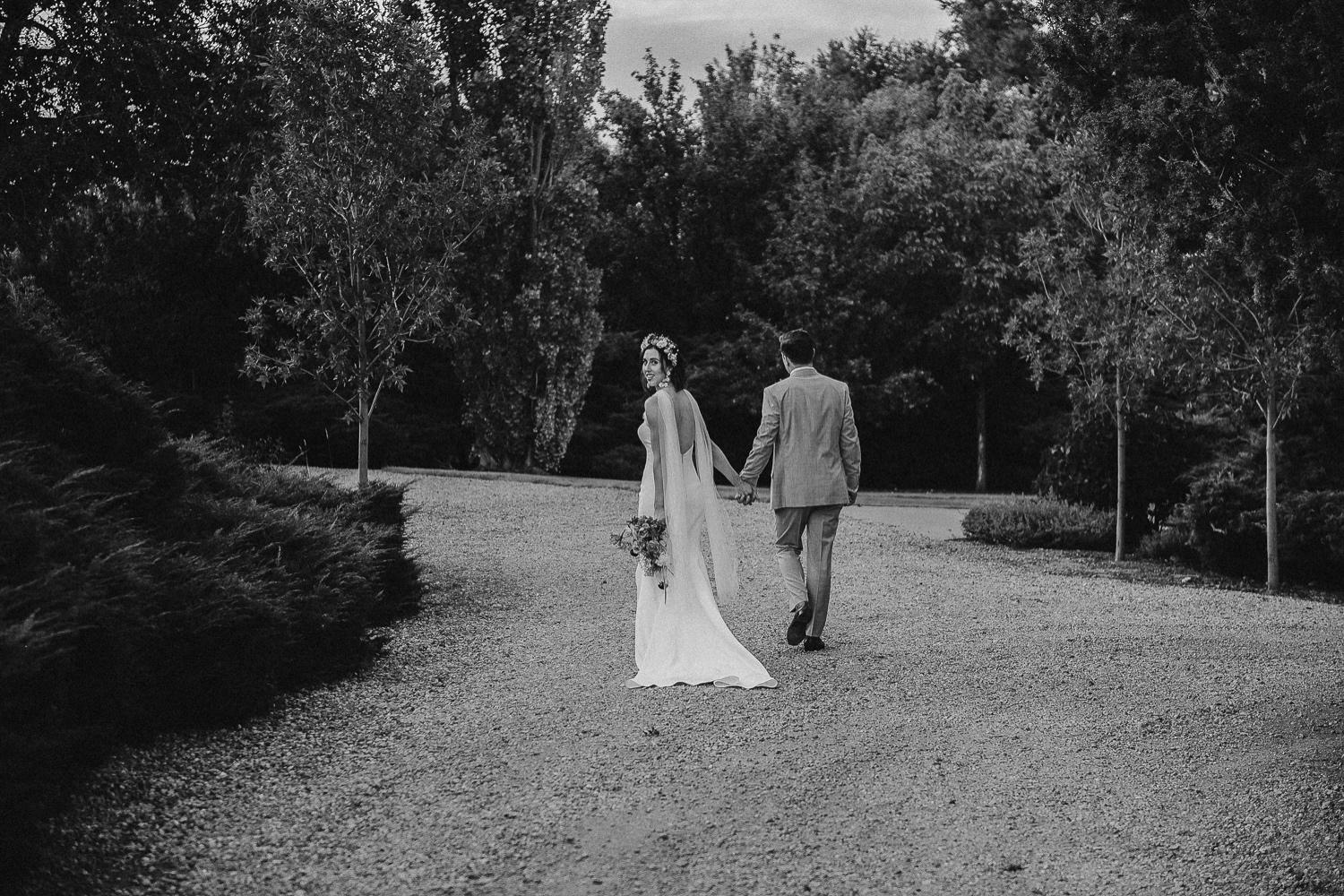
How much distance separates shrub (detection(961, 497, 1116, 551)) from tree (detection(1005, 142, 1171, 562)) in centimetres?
64

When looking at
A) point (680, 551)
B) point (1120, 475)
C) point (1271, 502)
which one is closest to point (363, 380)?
point (680, 551)

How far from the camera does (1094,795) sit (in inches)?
194

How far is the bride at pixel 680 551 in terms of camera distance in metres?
7.05

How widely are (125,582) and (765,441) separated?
163 inches

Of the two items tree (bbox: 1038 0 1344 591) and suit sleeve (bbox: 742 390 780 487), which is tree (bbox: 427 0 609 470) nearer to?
tree (bbox: 1038 0 1344 591)

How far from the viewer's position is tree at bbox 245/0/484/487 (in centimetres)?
1223

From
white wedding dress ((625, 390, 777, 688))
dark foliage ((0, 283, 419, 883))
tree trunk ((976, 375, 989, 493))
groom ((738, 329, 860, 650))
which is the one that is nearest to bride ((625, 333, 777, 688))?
white wedding dress ((625, 390, 777, 688))

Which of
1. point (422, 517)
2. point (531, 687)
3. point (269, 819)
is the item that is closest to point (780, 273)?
point (422, 517)

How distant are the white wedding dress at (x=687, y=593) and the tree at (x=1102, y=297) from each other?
700 centimetres

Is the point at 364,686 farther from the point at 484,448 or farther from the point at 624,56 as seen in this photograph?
the point at 624,56

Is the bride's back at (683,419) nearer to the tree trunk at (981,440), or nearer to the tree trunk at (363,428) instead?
the tree trunk at (363,428)

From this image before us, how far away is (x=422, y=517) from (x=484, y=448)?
352 inches

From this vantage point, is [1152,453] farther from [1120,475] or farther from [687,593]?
[687,593]

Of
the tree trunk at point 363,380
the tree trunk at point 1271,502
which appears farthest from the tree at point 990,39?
the tree trunk at point 363,380
